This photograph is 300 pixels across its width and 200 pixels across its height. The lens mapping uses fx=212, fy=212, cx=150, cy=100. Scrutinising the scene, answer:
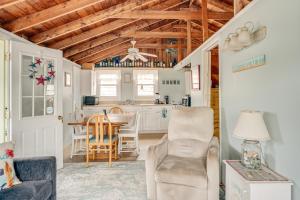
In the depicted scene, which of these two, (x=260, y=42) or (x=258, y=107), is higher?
(x=260, y=42)

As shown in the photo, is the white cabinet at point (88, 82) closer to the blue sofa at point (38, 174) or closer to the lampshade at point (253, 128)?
the blue sofa at point (38, 174)

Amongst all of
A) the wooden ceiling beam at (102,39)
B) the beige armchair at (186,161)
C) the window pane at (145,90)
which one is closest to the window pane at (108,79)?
the window pane at (145,90)

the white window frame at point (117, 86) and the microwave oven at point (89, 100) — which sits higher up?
the white window frame at point (117, 86)

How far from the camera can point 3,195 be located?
1747 mm

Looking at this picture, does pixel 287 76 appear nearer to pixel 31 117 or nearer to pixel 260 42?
pixel 260 42

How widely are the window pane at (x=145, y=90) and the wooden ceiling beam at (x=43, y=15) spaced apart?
456 centimetres

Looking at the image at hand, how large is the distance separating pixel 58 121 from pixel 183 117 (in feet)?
7.54

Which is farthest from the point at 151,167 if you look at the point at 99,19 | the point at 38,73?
the point at 99,19

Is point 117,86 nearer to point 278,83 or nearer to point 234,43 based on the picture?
point 234,43

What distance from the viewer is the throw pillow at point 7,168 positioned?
1.90m

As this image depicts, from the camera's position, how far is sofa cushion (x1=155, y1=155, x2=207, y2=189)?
218 cm

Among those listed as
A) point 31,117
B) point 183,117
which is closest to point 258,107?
point 183,117

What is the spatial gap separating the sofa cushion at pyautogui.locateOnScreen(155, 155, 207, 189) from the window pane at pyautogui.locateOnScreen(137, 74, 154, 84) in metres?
5.35

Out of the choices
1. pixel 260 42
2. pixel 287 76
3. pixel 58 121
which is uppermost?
pixel 260 42
